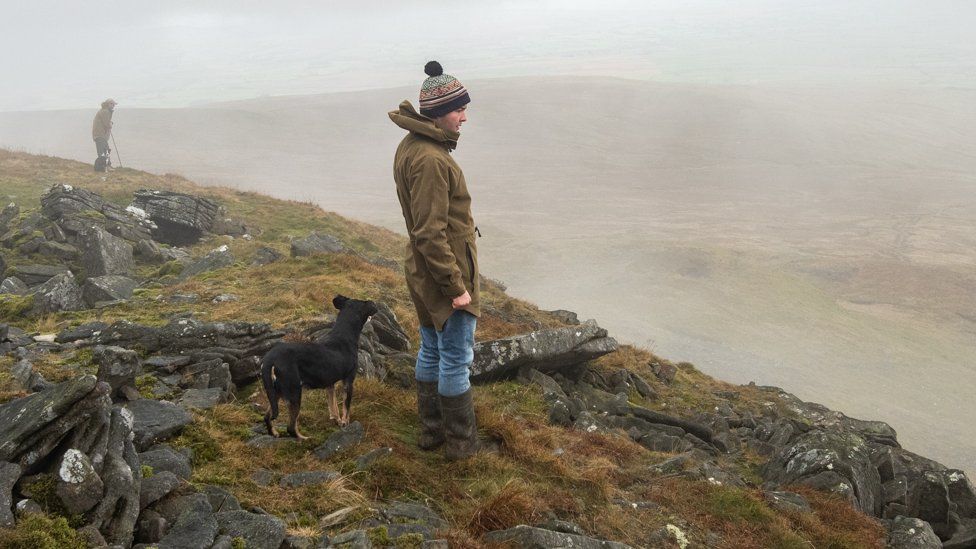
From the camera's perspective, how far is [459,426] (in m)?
6.47

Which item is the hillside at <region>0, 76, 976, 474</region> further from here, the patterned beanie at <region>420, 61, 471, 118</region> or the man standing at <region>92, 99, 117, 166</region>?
the man standing at <region>92, 99, 117, 166</region>

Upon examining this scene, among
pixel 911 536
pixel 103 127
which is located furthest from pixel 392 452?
pixel 103 127

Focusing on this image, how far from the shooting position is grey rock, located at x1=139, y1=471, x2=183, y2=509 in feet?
14.9

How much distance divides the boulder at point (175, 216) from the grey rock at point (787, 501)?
1803cm

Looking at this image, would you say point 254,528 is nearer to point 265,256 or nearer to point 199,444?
point 199,444

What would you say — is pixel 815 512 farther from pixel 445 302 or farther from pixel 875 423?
pixel 875 423

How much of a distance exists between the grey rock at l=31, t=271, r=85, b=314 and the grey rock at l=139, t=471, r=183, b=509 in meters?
7.66

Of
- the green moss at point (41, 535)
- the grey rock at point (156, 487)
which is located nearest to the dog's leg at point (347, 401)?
the grey rock at point (156, 487)

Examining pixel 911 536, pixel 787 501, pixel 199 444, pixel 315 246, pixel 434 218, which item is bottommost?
pixel 911 536

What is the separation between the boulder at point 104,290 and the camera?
467 inches

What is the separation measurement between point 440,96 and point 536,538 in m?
3.79

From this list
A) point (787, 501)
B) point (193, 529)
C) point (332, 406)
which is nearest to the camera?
point (193, 529)

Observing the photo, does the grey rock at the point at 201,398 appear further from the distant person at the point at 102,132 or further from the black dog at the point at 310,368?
the distant person at the point at 102,132

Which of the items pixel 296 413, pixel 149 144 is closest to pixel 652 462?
pixel 296 413
